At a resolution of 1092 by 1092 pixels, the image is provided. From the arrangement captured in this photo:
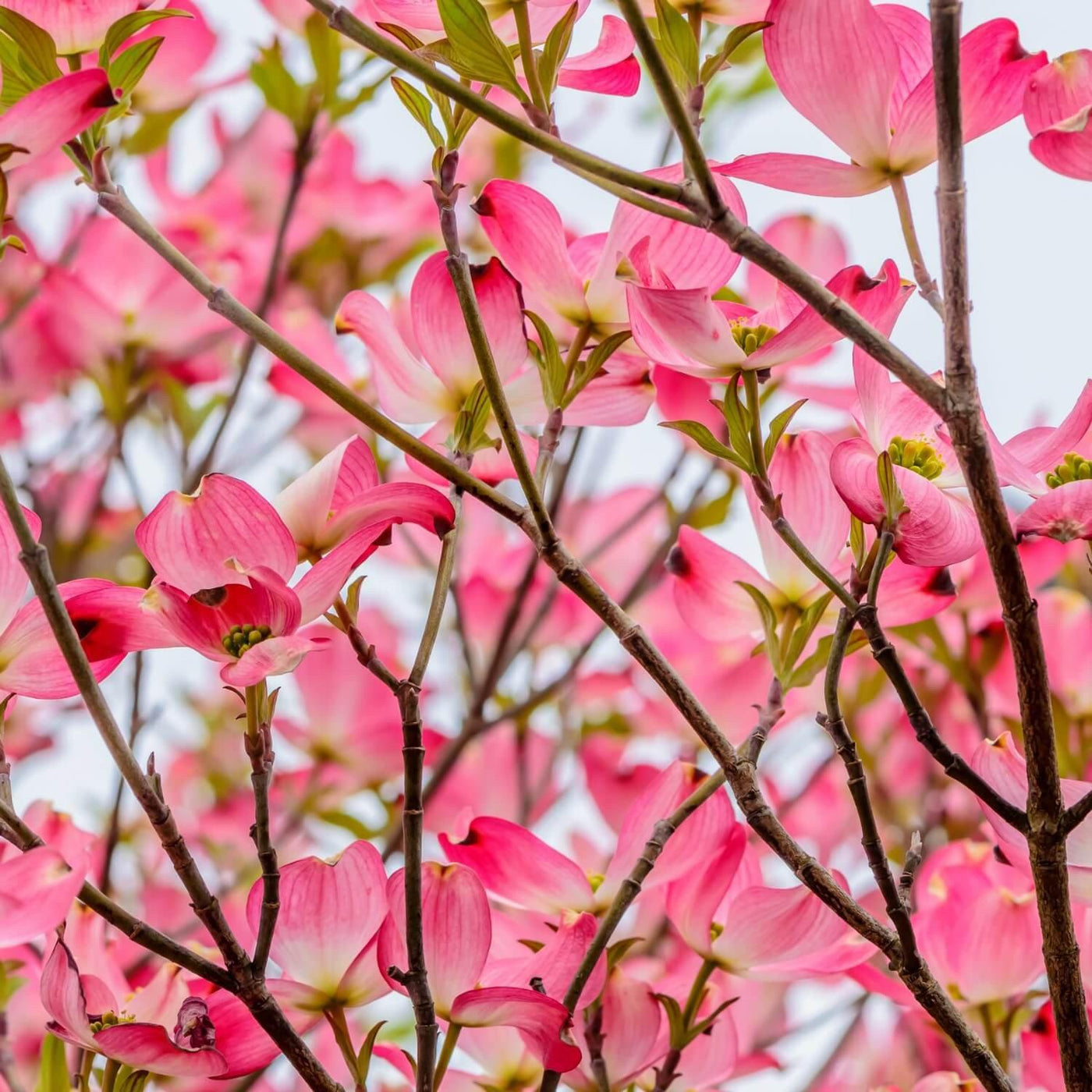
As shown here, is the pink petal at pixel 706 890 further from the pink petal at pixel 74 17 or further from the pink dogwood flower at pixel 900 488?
the pink petal at pixel 74 17

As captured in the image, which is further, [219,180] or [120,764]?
[219,180]

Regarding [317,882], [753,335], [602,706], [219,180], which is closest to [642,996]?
[317,882]

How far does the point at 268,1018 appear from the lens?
0.36 m

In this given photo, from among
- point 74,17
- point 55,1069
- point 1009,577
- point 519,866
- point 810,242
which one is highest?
point 810,242

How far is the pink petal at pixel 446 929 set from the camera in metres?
0.41

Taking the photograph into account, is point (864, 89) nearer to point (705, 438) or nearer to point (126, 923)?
point (705, 438)

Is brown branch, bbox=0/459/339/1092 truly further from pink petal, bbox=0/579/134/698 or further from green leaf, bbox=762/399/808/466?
green leaf, bbox=762/399/808/466

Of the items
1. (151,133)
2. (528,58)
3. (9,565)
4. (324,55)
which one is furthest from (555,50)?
(151,133)

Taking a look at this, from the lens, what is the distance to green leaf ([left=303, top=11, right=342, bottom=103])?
800 millimetres

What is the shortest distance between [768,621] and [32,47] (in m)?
0.30

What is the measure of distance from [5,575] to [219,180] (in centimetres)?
94

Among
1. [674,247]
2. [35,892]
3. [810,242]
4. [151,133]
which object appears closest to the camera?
[35,892]

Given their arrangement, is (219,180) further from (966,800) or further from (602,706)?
(966,800)

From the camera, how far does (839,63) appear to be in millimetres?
373
